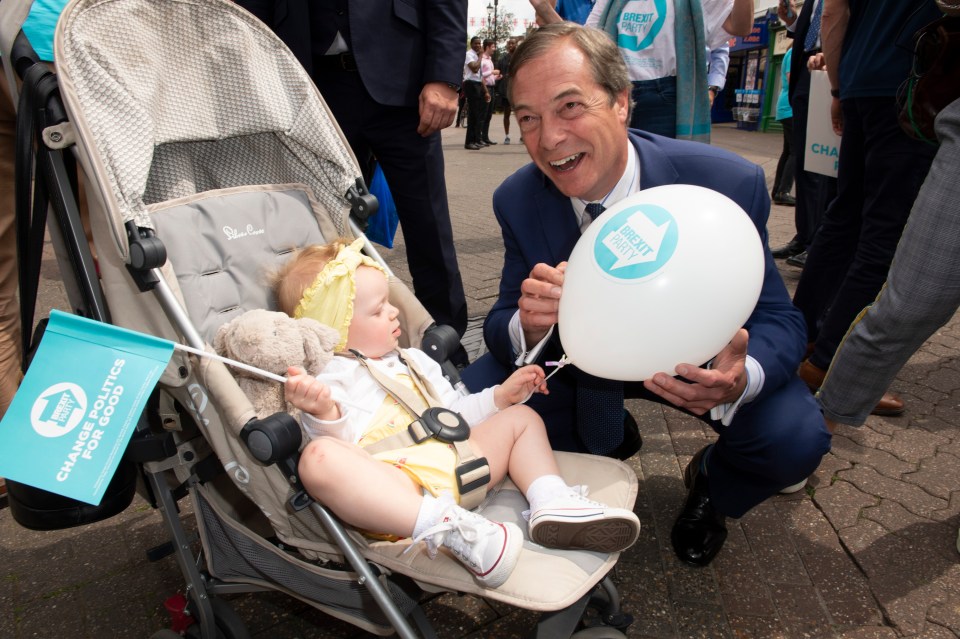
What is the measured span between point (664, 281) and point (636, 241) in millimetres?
111

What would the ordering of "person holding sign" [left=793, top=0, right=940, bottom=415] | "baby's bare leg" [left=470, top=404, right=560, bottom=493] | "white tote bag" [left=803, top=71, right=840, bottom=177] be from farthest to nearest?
"white tote bag" [left=803, top=71, right=840, bottom=177] → "person holding sign" [left=793, top=0, right=940, bottom=415] → "baby's bare leg" [left=470, top=404, right=560, bottom=493]

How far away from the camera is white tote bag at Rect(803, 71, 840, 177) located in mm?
3434

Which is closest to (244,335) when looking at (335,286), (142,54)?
(335,286)

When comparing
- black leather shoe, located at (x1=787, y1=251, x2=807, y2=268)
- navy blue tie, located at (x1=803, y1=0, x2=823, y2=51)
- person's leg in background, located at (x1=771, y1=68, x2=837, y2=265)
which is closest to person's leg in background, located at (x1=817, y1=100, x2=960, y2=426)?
person's leg in background, located at (x1=771, y1=68, x2=837, y2=265)

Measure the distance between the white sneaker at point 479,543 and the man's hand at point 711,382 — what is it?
0.51 m

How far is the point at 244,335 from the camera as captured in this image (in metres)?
1.63

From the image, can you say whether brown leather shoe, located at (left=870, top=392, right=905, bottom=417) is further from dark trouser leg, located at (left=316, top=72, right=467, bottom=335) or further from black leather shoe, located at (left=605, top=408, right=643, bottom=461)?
dark trouser leg, located at (left=316, top=72, right=467, bottom=335)

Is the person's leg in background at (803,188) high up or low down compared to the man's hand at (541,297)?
down

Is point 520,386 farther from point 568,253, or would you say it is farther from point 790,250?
point 790,250

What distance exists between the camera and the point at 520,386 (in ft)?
6.07

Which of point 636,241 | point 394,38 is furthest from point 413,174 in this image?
point 636,241

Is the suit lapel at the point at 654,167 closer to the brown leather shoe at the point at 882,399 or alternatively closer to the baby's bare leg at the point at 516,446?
the baby's bare leg at the point at 516,446

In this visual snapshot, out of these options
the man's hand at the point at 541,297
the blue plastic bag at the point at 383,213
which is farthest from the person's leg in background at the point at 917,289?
the blue plastic bag at the point at 383,213

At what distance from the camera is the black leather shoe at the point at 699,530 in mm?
2193
